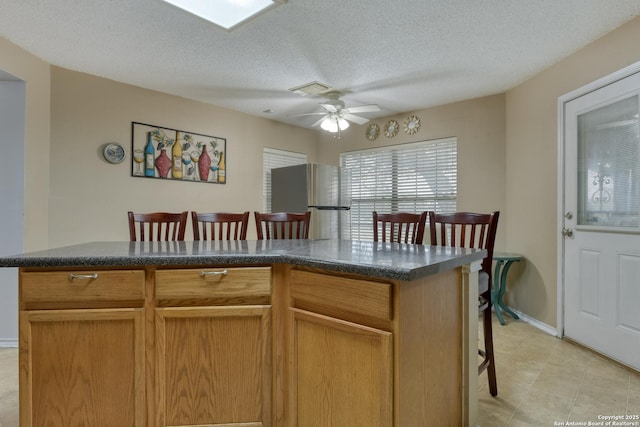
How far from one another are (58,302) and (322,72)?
277 centimetres

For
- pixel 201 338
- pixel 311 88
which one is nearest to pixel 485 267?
pixel 201 338

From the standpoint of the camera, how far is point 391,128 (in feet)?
16.0

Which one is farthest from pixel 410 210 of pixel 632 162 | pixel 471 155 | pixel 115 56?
pixel 115 56

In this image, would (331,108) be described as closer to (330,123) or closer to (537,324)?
(330,123)

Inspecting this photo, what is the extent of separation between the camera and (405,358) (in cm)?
120

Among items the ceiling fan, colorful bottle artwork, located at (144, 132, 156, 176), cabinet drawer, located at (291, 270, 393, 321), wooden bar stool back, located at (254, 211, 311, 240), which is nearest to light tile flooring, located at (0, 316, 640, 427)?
cabinet drawer, located at (291, 270, 393, 321)

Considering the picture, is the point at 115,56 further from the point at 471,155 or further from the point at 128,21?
the point at 471,155

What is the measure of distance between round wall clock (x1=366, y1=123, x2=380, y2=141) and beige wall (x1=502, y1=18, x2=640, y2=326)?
168cm

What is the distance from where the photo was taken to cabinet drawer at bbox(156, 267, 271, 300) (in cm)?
149

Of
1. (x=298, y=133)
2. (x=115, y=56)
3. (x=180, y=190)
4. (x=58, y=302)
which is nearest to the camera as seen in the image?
(x=58, y=302)

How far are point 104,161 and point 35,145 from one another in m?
0.57

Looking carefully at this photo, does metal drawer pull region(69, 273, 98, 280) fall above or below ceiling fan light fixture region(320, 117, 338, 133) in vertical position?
below

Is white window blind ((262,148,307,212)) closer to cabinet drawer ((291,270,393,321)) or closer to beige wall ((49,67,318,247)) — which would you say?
beige wall ((49,67,318,247))

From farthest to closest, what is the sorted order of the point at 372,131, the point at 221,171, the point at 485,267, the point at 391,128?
the point at 372,131, the point at 391,128, the point at 221,171, the point at 485,267
